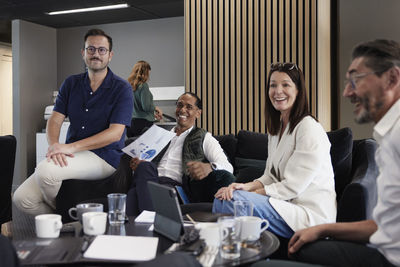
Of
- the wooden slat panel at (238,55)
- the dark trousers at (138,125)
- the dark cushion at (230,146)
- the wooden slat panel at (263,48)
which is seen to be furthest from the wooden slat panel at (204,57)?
the dark cushion at (230,146)

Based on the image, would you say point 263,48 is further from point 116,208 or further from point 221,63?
point 116,208

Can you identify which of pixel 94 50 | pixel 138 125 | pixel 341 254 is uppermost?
pixel 94 50

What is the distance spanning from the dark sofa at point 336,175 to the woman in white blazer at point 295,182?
0.12 metres

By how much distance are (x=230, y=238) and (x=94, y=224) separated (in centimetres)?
56

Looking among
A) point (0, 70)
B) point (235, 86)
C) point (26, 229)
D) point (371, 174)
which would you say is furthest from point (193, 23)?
point (0, 70)

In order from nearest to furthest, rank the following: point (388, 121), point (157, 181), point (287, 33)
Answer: point (388, 121) → point (157, 181) → point (287, 33)

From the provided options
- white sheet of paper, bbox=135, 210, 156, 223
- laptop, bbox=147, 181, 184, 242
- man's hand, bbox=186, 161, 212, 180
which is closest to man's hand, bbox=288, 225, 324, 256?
laptop, bbox=147, 181, 184, 242

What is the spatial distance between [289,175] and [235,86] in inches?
129

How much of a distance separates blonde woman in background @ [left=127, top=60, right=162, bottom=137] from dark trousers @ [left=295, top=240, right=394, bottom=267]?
4.59m

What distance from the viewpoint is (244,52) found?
5.41 metres

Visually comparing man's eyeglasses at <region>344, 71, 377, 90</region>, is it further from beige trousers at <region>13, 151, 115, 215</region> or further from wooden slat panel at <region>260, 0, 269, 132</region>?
wooden slat panel at <region>260, 0, 269, 132</region>

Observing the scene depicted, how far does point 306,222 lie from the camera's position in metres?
2.23

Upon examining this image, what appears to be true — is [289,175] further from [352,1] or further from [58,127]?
[352,1]

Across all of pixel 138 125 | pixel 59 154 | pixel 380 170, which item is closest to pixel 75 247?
pixel 380 170
